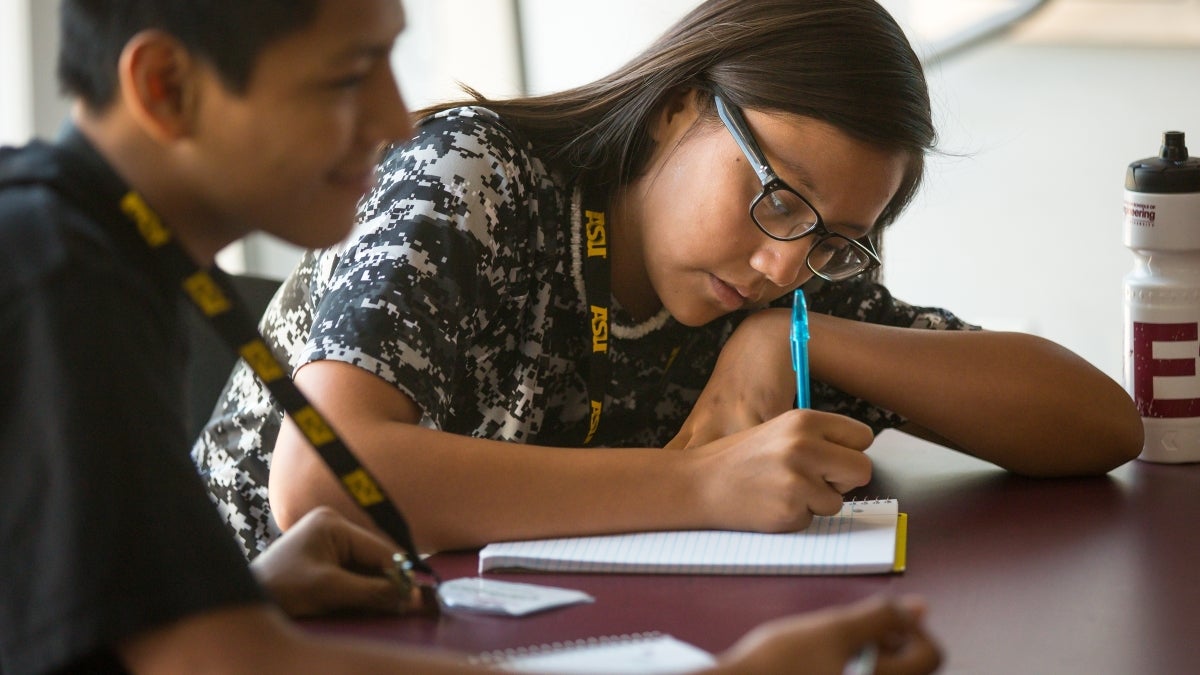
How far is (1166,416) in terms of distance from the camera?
140 cm

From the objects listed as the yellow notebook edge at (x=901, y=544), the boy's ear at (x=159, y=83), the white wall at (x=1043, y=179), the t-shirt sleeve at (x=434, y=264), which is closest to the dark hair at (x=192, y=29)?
the boy's ear at (x=159, y=83)

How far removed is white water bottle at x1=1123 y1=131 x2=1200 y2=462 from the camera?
4.50 ft

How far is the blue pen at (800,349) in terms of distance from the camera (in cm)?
124

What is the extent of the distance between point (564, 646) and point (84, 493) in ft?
1.10

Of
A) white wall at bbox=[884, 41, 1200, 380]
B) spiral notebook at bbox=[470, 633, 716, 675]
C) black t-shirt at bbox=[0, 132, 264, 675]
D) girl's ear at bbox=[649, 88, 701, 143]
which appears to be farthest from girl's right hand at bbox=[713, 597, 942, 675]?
white wall at bbox=[884, 41, 1200, 380]

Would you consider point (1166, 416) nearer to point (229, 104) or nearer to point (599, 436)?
point (599, 436)

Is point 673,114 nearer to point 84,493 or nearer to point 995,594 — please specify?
point 995,594

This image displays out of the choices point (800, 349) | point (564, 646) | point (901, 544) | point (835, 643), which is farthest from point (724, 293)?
point (835, 643)

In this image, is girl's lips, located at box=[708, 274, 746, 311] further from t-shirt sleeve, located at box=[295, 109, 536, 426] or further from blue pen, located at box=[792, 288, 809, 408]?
t-shirt sleeve, located at box=[295, 109, 536, 426]

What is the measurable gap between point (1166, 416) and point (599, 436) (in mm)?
585

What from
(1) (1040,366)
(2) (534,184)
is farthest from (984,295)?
(2) (534,184)

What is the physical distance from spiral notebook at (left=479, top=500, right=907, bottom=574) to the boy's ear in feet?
1.48

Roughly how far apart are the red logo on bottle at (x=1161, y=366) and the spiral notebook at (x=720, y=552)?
1.46 ft

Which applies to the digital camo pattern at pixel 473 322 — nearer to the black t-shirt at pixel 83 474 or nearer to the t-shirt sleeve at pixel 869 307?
the t-shirt sleeve at pixel 869 307
